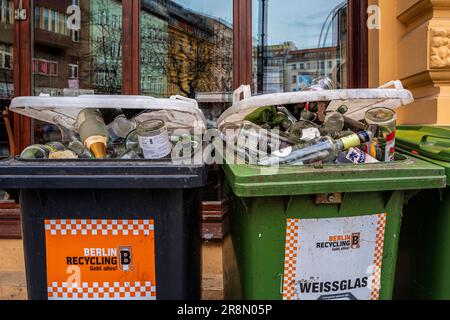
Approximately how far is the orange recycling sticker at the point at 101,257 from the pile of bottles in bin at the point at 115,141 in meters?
0.30

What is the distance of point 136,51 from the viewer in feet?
11.2

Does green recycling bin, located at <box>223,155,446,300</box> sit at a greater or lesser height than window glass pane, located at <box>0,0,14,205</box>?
lesser

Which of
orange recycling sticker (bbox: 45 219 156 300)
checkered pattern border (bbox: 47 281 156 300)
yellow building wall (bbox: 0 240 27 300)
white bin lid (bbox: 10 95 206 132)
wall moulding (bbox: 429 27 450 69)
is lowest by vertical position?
yellow building wall (bbox: 0 240 27 300)

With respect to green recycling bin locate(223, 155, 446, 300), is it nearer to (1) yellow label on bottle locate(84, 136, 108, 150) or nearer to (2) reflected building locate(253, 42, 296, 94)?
(1) yellow label on bottle locate(84, 136, 108, 150)

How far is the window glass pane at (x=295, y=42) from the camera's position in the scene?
12.1 feet

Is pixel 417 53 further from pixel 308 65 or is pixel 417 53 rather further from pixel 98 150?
pixel 98 150

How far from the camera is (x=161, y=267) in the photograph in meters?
1.50

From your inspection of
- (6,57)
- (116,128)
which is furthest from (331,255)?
(6,57)

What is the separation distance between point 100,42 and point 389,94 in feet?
10.2

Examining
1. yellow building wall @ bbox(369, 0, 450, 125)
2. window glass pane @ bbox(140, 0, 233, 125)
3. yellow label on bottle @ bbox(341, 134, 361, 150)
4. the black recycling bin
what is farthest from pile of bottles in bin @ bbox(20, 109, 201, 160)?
yellow building wall @ bbox(369, 0, 450, 125)

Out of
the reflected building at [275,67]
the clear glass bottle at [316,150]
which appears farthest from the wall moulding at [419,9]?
the clear glass bottle at [316,150]

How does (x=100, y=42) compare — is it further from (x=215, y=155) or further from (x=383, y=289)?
(x=383, y=289)

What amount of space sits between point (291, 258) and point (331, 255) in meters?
0.15

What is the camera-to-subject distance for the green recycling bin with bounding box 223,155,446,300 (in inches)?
54.8
